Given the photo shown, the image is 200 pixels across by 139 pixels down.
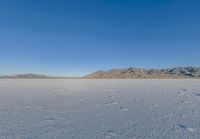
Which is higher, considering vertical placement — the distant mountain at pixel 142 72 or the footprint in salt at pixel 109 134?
the distant mountain at pixel 142 72

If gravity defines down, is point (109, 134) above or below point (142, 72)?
below

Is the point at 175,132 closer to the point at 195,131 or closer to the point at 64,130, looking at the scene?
the point at 195,131

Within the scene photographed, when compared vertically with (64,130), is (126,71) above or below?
above

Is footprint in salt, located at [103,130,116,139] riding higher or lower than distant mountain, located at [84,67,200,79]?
lower

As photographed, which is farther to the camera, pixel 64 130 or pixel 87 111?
pixel 87 111

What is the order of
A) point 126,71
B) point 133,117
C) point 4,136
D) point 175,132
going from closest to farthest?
point 4,136 < point 175,132 < point 133,117 < point 126,71

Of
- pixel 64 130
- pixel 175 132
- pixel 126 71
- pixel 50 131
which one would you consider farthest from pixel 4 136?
pixel 126 71

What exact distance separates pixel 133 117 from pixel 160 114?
73 cm

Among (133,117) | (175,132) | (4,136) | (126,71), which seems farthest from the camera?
(126,71)

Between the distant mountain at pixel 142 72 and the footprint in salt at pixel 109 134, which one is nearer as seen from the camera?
the footprint in salt at pixel 109 134

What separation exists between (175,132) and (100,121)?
145cm

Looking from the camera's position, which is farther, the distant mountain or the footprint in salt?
the distant mountain

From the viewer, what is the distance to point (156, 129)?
343 cm

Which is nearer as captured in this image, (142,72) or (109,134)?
(109,134)
